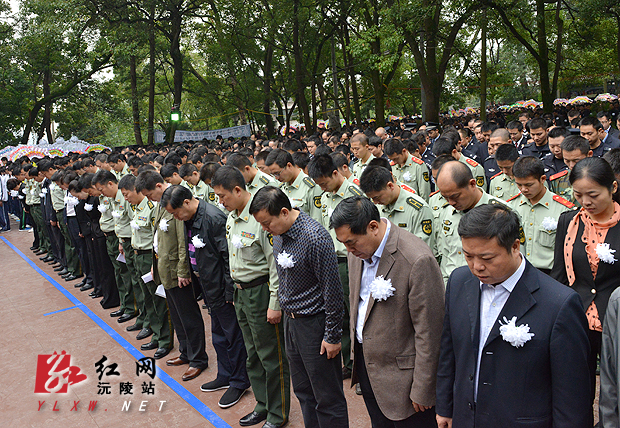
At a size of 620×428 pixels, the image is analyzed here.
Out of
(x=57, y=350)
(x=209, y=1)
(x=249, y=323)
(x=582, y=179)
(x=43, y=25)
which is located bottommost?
(x=57, y=350)

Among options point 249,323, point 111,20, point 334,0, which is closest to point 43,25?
point 111,20

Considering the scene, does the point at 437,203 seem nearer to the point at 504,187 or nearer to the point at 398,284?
the point at 504,187

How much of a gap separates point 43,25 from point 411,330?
71.2 ft

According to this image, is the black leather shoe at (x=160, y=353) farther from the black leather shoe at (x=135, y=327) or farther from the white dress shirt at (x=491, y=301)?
the white dress shirt at (x=491, y=301)

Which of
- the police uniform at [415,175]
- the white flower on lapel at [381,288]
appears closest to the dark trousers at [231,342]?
the white flower on lapel at [381,288]

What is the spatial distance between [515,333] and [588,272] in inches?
60.6

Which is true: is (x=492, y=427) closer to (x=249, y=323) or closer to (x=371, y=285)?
(x=371, y=285)

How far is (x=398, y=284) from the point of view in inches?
99.6

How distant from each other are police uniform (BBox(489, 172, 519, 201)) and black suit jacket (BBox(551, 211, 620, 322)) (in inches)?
68.2

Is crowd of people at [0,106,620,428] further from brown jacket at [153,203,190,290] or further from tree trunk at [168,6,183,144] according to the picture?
tree trunk at [168,6,183,144]

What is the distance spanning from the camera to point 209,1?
23.2m

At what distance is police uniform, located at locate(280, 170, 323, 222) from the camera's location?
5.25 metres

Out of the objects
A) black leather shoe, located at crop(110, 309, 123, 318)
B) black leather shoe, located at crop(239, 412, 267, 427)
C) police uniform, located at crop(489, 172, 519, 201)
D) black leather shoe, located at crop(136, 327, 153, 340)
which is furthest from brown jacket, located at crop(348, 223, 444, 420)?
black leather shoe, located at crop(110, 309, 123, 318)

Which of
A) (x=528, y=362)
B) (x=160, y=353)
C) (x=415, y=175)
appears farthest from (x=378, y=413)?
(x=415, y=175)
